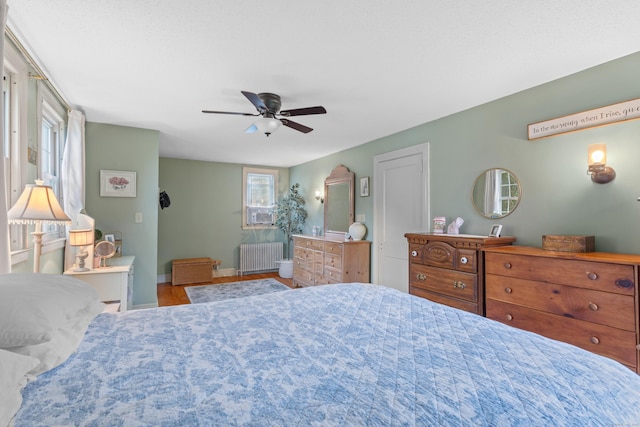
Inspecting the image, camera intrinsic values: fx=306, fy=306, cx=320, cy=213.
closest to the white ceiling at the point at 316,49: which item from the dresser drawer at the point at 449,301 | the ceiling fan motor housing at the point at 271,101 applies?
the ceiling fan motor housing at the point at 271,101

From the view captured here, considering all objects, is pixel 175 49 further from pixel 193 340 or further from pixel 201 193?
pixel 201 193

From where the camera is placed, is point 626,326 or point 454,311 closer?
point 454,311

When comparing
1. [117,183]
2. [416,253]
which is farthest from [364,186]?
[117,183]

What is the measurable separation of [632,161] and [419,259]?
171 centimetres

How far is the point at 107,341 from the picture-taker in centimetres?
120

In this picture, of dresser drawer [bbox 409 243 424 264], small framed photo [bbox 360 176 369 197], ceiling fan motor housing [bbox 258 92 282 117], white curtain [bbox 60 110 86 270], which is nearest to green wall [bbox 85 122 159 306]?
white curtain [bbox 60 110 86 270]

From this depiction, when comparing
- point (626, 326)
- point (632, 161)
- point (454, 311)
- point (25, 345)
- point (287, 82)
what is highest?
point (287, 82)

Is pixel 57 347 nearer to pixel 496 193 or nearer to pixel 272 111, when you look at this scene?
pixel 272 111

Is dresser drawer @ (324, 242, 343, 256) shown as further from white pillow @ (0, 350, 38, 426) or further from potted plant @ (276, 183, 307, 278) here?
white pillow @ (0, 350, 38, 426)

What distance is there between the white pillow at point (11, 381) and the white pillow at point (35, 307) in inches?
3.9

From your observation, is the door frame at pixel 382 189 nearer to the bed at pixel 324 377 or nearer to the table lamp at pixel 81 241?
the bed at pixel 324 377

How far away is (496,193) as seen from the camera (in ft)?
9.49

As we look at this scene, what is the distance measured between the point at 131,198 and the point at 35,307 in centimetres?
330

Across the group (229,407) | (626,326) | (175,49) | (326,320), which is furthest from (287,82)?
(626,326)
